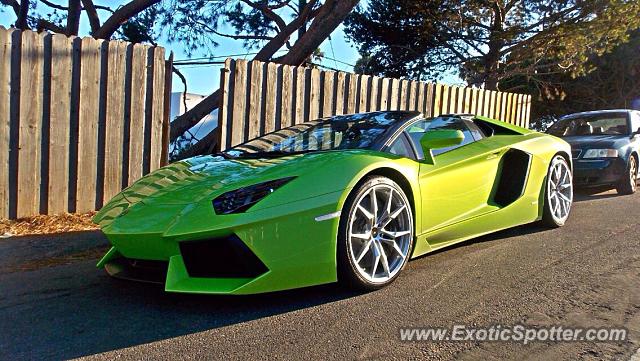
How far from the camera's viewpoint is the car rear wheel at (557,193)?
16.7 ft

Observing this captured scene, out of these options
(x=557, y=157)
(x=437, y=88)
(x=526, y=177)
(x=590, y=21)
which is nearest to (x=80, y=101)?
(x=526, y=177)

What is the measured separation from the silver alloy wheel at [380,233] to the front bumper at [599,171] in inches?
219

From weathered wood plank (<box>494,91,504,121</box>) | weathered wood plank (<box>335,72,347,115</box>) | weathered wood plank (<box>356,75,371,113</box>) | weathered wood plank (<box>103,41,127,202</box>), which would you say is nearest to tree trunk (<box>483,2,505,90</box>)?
weathered wood plank (<box>494,91,504,121</box>)

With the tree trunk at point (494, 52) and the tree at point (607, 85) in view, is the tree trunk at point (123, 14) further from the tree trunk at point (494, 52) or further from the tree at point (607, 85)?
the tree at point (607, 85)

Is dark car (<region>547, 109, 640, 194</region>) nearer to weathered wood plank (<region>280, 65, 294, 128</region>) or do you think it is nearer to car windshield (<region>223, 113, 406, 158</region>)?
weathered wood plank (<region>280, 65, 294, 128</region>)

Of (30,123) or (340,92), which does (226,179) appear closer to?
(30,123)

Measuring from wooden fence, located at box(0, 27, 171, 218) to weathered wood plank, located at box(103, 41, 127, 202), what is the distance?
0.04ft

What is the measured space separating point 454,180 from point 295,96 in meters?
3.82

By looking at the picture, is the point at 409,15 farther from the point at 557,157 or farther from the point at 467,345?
the point at 467,345

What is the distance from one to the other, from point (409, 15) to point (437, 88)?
7.88m

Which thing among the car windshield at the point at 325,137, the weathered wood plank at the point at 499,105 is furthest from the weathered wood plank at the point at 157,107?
the weathered wood plank at the point at 499,105

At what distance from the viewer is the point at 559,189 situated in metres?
5.32

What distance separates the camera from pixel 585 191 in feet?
28.3

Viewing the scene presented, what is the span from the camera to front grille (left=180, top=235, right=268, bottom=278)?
9.05 ft
